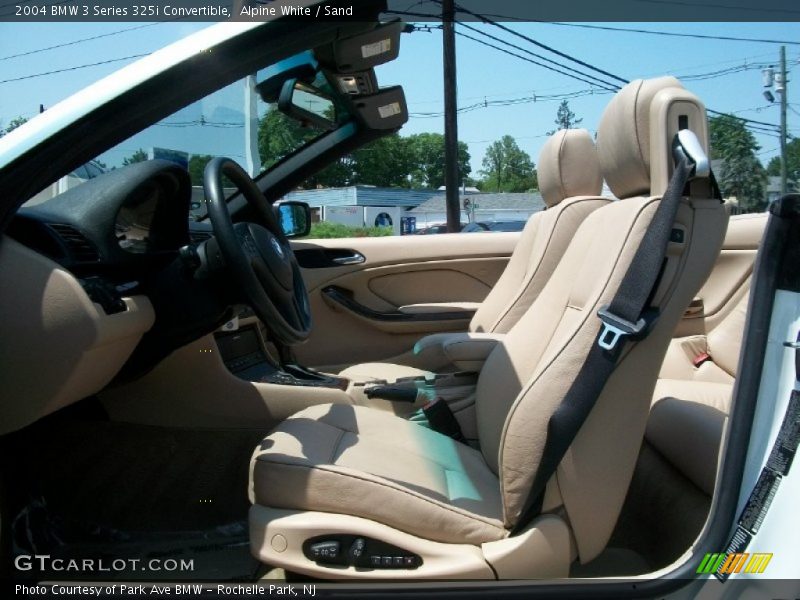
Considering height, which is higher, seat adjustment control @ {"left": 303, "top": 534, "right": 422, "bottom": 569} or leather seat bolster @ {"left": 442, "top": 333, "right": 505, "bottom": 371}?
leather seat bolster @ {"left": 442, "top": 333, "right": 505, "bottom": 371}

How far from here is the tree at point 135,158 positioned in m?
1.66

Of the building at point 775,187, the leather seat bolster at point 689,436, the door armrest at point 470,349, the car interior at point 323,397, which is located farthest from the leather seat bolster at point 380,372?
the building at point 775,187

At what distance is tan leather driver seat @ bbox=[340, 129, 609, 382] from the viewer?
2.65 metres

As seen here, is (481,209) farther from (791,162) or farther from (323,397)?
(791,162)

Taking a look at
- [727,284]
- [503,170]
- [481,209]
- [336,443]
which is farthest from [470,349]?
[481,209]

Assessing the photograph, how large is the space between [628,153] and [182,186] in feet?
3.52

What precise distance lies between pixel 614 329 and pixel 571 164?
1503mm

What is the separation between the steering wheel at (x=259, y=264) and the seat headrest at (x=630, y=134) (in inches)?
31.1

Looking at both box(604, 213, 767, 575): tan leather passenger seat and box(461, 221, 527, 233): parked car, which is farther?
box(461, 221, 527, 233): parked car

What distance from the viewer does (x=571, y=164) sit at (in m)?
2.66

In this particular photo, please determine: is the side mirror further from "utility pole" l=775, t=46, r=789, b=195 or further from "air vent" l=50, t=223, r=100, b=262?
"utility pole" l=775, t=46, r=789, b=195

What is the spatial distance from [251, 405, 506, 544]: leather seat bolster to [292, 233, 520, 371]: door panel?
1.47m

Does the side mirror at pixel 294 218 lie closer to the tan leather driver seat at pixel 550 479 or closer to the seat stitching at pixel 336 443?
the seat stitching at pixel 336 443

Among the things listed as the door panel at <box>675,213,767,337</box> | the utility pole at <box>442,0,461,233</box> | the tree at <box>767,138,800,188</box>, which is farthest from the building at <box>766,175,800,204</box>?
the utility pole at <box>442,0,461,233</box>
